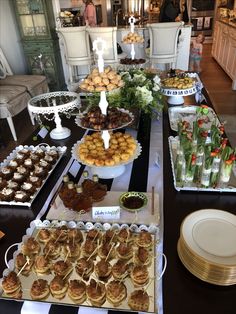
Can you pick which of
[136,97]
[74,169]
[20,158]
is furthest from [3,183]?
[136,97]

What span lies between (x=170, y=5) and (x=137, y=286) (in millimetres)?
3912

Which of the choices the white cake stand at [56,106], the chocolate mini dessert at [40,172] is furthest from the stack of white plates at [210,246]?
the white cake stand at [56,106]

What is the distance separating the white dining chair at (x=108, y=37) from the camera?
3133mm

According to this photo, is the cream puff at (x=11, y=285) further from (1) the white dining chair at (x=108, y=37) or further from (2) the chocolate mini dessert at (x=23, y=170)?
(1) the white dining chair at (x=108, y=37)

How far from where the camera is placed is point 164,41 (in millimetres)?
3311

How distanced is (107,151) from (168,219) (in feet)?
1.28

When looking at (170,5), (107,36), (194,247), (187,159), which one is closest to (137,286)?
(194,247)

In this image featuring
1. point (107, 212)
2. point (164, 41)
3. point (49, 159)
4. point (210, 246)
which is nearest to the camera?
point (210, 246)

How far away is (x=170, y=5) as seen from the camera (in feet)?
12.2

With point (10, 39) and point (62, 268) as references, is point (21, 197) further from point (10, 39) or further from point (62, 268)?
point (10, 39)

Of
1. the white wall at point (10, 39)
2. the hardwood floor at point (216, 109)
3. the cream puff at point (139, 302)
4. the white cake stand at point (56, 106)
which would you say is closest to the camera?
the cream puff at point (139, 302)

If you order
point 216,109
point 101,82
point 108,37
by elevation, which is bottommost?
point 216,109

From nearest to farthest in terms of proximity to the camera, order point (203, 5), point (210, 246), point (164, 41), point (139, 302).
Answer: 1. point (139, 302)
2. point (210, 246)
3. point (164, 41)
4. point (203, 5)

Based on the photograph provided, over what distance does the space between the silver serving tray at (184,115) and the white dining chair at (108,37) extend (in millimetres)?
1754
